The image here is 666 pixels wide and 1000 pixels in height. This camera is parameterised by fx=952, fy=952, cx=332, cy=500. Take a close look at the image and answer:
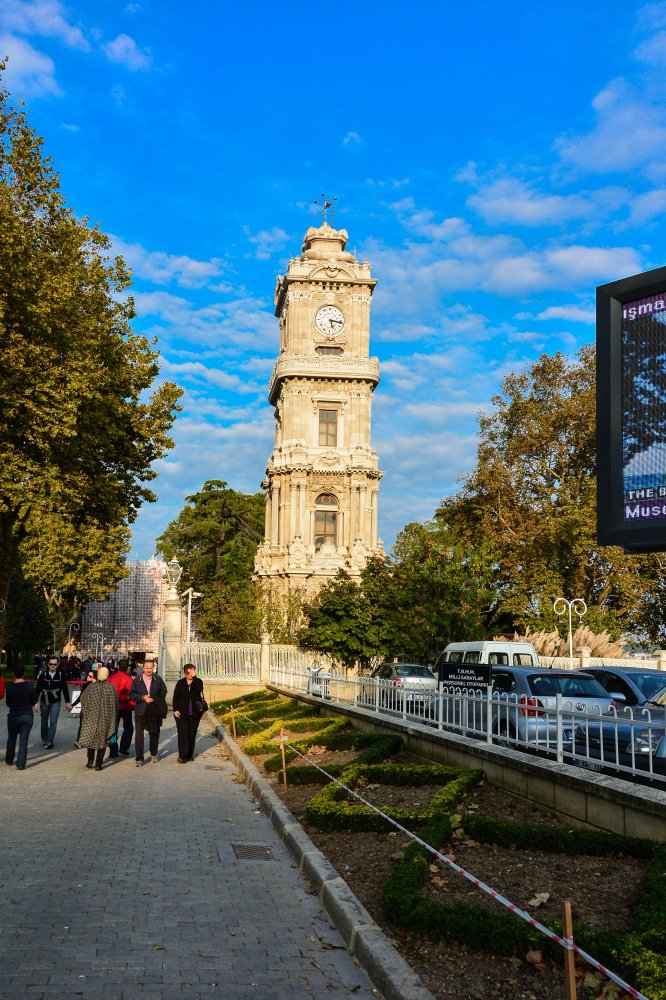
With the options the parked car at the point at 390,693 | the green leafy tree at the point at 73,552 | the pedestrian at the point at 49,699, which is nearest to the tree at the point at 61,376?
the green leafy tree at the point at 73,552

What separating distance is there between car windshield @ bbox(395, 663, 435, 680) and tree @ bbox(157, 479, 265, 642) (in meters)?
44.6

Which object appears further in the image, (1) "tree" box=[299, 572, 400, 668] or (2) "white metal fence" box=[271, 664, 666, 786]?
(1) "tree" box=[299, 572, 400, 668]

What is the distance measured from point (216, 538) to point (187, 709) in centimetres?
6328

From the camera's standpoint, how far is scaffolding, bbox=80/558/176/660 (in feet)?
225

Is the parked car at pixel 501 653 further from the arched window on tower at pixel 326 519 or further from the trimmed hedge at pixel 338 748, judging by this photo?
the arched window on tower at pixel 326 519

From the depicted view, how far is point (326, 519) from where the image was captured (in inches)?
2608

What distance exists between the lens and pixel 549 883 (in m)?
7.07

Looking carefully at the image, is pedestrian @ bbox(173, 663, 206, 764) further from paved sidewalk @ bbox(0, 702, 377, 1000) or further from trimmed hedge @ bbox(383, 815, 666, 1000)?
trimmed hedge @ bbox(383, 815, 666, 1000)

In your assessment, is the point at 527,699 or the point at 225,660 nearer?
the point at 527,699

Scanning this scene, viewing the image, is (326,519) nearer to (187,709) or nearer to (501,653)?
(501,653)

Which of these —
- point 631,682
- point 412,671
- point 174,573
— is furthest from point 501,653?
point 174,573

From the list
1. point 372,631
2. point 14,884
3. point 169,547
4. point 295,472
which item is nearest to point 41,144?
point 372,631

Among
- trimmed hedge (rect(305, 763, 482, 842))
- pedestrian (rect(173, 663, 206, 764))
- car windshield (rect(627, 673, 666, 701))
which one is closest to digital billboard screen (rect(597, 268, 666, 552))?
trimmed hedge (rect(305, 763, 482, 842))

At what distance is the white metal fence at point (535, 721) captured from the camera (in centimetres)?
907
